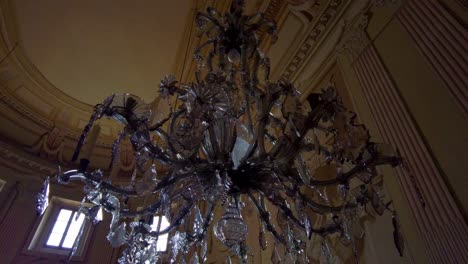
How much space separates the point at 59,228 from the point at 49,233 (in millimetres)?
160

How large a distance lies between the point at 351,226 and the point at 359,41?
68.8 inches

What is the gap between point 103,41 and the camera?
4168mm

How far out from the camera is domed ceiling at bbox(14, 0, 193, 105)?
12.4 feet

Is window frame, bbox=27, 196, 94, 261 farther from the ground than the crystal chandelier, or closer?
farther from the ground

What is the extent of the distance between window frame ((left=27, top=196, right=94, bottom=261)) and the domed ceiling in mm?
2082

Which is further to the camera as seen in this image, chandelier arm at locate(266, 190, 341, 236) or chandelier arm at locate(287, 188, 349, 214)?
chandelier arm at locate(266, 190, 341, 236)

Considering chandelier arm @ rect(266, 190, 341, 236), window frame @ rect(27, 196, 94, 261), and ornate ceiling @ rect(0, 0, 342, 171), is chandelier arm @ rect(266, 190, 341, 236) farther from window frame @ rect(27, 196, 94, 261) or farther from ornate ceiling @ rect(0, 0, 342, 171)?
window frame @ rect(27, 196, 94, 261)

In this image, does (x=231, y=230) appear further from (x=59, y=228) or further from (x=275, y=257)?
(x=59, y=228)

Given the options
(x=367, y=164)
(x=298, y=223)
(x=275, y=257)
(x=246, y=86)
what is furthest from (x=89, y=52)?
(x=367, y=164)

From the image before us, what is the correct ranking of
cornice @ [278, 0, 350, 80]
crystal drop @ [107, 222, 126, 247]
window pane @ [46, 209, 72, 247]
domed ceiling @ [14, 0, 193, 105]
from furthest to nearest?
1. window pane @ [46, 209, 72, 247]
2. domed ceiling @ [14, 0, 193, 105]
3. cornice @ [278, 0, 350, 80]
4. crystal drop @ [107, 222, 126, 247]

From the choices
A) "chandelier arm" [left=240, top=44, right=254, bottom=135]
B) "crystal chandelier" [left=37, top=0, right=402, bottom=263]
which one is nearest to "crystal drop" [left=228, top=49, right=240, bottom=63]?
"chandelier arm" [left=240, top=44, right=254, bottom=135]

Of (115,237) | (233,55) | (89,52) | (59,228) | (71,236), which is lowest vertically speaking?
(115,237)

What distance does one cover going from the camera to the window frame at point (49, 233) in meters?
4.33

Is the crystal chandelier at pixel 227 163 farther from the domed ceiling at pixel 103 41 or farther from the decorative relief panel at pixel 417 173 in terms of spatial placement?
the domed ceiling at pixel 103 41
